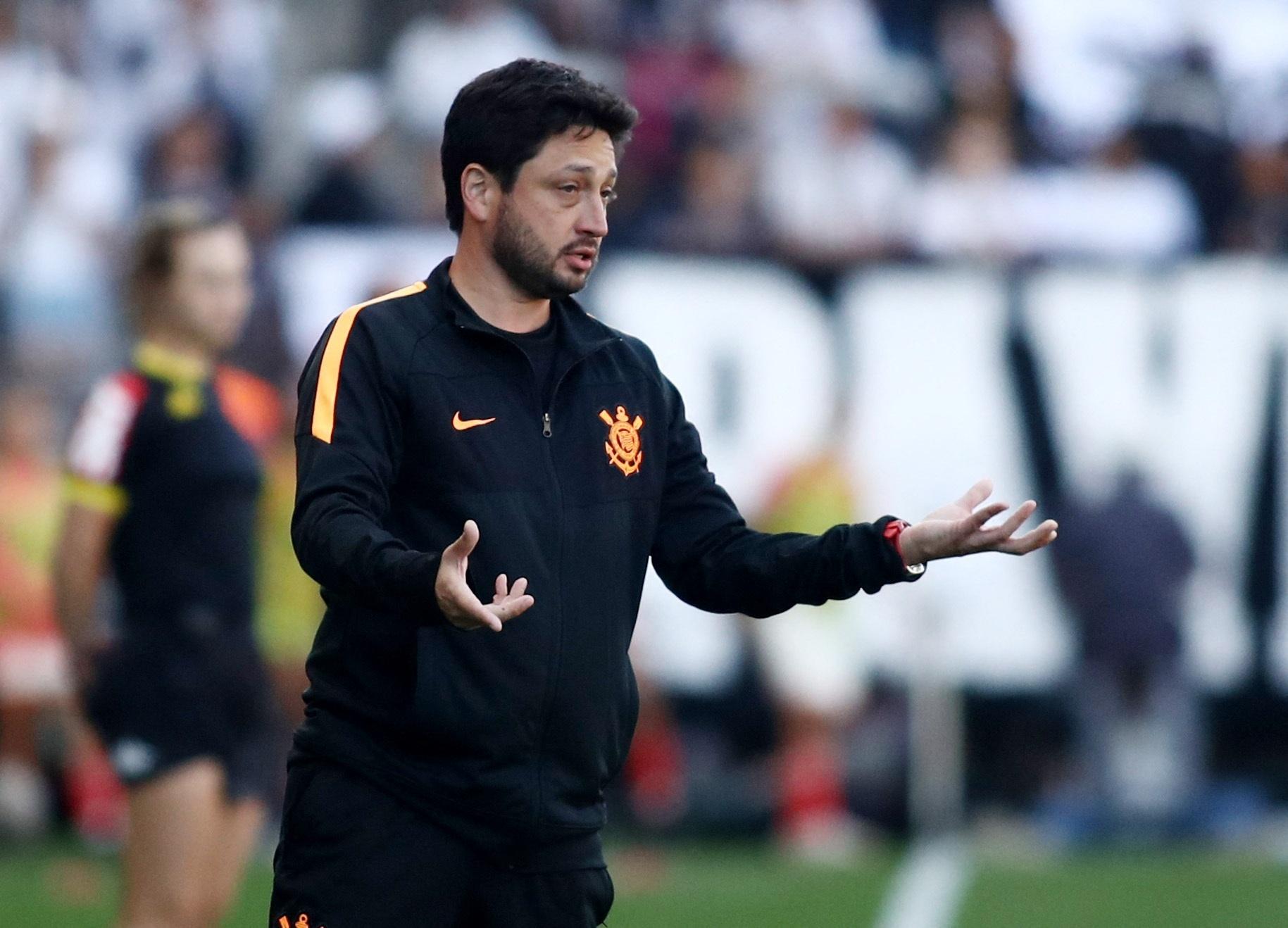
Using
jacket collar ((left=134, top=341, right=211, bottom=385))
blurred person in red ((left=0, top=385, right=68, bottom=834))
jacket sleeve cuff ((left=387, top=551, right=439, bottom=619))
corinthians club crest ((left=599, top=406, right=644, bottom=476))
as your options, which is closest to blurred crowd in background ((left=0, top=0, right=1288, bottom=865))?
blurred person in red ((left=0, top=385, right=68, bottom=834))

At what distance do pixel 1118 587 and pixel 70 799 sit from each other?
6146mm

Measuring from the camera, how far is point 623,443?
4152mm

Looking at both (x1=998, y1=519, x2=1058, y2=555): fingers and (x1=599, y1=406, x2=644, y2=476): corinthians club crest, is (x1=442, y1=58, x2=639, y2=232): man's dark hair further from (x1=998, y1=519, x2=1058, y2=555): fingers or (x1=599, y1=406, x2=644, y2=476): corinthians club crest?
(x1=998, y1=519, x2=1058, y2=555): fingers

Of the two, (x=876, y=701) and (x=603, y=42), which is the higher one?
(x=603, y=42)

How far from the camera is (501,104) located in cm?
404

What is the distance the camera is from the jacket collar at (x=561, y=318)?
4070 millimetres

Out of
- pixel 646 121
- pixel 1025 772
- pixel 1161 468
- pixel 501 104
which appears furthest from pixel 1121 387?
pixel 501 104

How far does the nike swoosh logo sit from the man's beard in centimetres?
30

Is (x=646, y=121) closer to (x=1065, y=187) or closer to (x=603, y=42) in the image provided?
(x=603, y=42)

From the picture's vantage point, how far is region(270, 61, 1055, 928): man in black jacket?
3.91 m

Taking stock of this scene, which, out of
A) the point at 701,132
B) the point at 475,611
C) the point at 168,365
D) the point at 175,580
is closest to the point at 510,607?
the point at 475,611

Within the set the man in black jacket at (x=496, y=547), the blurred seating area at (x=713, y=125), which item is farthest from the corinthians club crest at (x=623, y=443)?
the blurred seating area at (x=713, y=125)

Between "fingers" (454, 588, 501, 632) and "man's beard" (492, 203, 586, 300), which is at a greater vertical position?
"man's beard" (492, 203, 586, 300)

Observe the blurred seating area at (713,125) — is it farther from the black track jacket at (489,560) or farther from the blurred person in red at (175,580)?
the black track jacket at (489,560)
